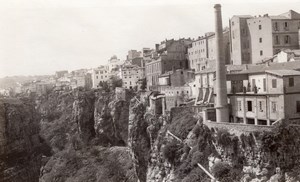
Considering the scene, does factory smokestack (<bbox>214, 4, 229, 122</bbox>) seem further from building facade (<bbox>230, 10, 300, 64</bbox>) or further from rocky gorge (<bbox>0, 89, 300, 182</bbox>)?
building facade (<bbox>230, 10, 300, 64</bbox>)

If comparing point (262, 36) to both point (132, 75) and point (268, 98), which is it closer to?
point (268, 98)

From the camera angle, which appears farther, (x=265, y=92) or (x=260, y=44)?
(x=260, y=44)

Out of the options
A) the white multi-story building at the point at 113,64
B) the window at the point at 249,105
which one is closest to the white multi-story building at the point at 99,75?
the white multi-story building at the point at 113,64

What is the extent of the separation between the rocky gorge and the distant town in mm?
2829

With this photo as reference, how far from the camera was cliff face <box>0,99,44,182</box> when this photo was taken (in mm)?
44031

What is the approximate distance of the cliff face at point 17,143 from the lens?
144 ft

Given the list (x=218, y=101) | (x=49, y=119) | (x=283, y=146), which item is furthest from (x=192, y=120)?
(x=49, y=119)

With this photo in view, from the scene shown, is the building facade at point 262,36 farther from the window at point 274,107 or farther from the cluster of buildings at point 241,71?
the window at point 274,107

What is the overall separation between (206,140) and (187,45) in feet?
119

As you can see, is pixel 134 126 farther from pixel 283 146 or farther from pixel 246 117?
pixel 283 146

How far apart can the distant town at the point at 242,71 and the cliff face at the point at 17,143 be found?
19979 mm

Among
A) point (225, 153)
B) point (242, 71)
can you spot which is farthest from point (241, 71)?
point (225, 153)

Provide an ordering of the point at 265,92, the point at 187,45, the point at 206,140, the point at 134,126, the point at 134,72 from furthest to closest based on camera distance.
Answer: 1. the point at 134,72
2. the point at 187,45
3. the point at 134,126
4. the point at 206,140
5. the point at 265,92

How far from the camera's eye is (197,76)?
44.2 m
